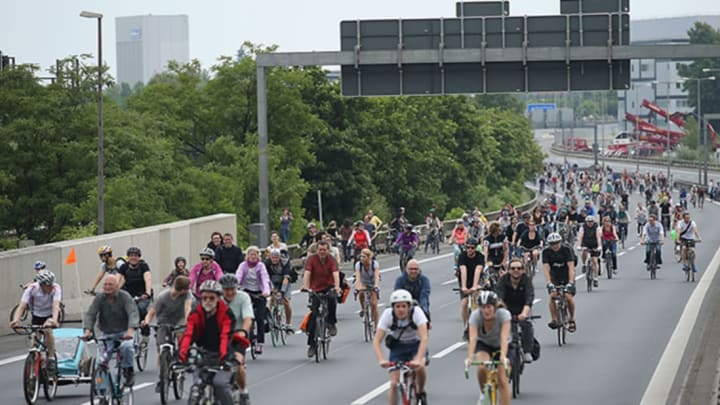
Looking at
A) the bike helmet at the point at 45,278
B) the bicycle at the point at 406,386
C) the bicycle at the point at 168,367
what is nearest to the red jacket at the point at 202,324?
the bicycle at the point at 406,386

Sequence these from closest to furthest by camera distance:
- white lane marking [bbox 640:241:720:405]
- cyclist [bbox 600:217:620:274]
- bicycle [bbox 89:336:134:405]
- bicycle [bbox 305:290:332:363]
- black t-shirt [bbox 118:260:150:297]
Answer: bicycle [bbox 89:336:134:405] → white lane marking [bbox 640:241:720:405] → black t-shirt [bbox 118:260:150:297] → bicycle [bbox 305:290:332:363] → cyclist [bbox 600:217:620:274]

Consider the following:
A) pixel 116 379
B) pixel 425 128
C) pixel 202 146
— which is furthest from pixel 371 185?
pixel 116 379

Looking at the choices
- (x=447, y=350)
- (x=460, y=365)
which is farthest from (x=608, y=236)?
(x=460, y=365)

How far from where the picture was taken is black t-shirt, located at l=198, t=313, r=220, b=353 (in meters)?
13.4

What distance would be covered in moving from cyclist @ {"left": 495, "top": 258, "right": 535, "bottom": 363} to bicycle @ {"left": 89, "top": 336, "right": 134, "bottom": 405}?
454cm

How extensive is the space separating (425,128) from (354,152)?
2019 cm

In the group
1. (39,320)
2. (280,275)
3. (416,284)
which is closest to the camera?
(39,320)

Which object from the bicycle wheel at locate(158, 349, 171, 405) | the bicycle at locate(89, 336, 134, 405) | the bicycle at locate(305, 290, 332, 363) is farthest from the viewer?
the bicycle at locate(305, 290, 332, 363)

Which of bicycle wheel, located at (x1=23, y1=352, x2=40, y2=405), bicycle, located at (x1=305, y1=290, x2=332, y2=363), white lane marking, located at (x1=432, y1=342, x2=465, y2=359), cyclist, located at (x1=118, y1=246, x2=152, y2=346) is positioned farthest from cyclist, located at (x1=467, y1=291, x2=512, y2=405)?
white lane marking, located at (x1=432, y1=342, x2=465, y2=359)

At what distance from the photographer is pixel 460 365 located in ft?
71.9

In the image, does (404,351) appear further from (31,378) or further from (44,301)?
(44,301)

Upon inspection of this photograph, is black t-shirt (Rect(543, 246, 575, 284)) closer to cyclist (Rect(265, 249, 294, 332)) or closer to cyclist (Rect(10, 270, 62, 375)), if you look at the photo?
cyclist (Rect(265, 249, 294, 332))

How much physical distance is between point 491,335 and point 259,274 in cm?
826

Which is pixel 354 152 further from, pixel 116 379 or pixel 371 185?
pixel 116 379
